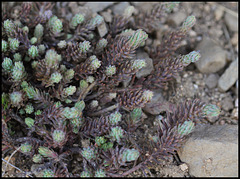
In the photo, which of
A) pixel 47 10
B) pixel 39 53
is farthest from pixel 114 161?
pixel 47 10

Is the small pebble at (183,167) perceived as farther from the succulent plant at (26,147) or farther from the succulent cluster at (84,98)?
the succulent plant at (26,147)

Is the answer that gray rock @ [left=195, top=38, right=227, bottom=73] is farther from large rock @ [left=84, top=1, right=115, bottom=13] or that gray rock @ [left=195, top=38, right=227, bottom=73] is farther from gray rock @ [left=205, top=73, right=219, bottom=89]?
large rock @ [left=84, top=1, right=115, bottom=13]

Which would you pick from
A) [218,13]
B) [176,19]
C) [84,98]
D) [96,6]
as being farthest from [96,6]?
[218,13]

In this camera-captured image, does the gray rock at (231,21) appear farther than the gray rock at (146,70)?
Yes

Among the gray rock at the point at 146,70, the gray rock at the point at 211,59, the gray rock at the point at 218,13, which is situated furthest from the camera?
the gray rock at the point at 218,13

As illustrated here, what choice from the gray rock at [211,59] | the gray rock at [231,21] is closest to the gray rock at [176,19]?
the gray rock at [211,59]

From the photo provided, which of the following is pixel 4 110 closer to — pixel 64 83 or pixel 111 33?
pixel 64 83
